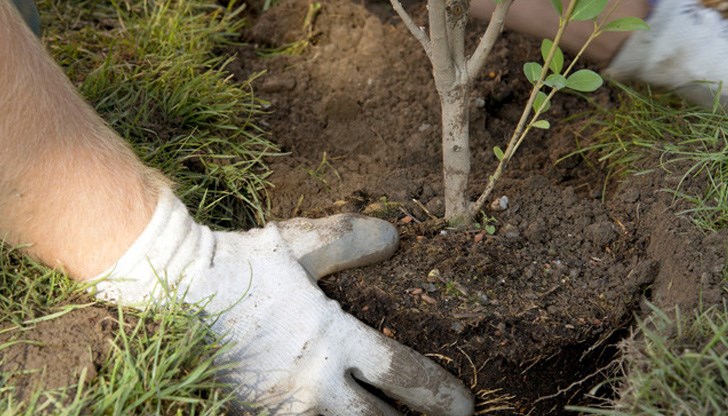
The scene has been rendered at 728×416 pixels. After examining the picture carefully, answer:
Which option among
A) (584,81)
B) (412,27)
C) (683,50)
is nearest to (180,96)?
(412,27)

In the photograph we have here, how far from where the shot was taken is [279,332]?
1.85 metres

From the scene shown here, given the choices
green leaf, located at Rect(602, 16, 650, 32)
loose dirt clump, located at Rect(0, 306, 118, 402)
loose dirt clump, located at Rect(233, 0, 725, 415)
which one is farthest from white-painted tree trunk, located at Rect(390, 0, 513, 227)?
loose dirt clump, located at Rect(0, 306, 118, 402)

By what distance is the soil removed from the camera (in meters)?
1.88

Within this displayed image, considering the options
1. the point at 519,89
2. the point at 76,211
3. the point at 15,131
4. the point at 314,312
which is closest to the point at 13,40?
the point at 15,131

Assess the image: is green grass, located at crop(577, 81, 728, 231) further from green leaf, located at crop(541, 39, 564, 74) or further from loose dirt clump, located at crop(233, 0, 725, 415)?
green leaf, located at crop(541, 39, 564, 74)

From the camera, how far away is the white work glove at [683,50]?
2.07 meters

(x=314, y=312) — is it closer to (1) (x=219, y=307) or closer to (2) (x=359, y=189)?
(1) (x=219, y=307)

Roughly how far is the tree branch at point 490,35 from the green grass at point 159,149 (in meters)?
0.68

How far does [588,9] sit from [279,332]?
929 millimetres

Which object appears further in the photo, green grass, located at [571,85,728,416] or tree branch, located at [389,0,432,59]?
tree branch, located at [389,0,432,59]

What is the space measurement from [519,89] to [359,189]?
68 centimetres

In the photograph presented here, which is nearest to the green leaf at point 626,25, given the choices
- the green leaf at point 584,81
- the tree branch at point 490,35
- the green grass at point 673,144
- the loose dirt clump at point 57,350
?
the green leaf at point 584,81

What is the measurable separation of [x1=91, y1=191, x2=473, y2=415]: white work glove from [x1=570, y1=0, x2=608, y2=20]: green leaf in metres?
0.78

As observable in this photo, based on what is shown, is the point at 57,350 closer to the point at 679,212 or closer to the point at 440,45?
the point at 440,45
